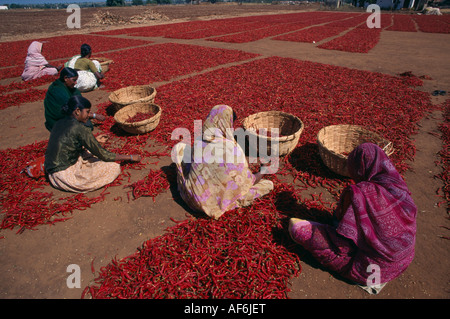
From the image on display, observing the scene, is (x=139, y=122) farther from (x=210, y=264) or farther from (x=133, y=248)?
(x=210, y=264)

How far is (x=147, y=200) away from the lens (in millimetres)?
3875

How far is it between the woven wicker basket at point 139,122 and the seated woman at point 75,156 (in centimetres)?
127

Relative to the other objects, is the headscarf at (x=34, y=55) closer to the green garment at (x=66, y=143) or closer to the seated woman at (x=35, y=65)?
the seated woman at (x=35, y=65)

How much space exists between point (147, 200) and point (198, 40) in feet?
57.1

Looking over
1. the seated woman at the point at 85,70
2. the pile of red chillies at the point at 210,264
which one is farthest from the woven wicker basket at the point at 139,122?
the seated woman at the point at 85,70

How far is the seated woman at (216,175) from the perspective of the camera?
298 centimetres

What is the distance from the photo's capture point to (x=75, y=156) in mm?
3865

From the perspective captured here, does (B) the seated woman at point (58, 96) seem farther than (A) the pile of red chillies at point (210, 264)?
Yes

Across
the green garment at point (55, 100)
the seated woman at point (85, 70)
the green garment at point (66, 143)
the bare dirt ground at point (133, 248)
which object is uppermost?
the seated woman at point (85, 70)

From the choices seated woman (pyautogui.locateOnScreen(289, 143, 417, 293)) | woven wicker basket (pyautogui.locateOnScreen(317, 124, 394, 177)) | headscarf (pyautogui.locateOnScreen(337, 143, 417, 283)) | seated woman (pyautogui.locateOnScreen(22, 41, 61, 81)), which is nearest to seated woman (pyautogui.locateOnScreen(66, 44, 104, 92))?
seated woman (pyautogui.locateOnScreen(22, 41, 61, 81))

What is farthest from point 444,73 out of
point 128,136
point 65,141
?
point 65,141

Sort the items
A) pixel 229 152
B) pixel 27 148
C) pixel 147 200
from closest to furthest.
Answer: pixel 229 152 → pixel 147 200 → pixel 27 148

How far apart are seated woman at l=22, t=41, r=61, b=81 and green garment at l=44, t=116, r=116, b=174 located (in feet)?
24.5
